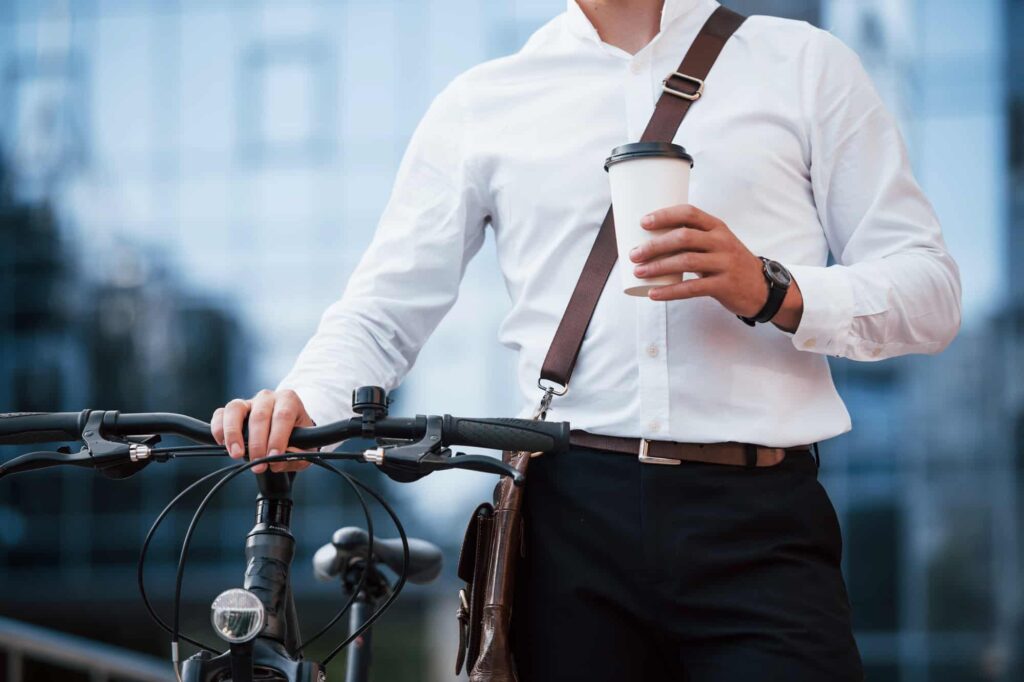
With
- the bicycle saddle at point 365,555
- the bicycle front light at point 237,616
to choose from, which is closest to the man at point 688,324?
the bicycle front light at point 237,616

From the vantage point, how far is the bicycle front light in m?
1.58

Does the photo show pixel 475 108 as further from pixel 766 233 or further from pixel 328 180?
pixel 328 180

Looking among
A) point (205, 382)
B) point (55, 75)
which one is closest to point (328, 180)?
point (205, 382)

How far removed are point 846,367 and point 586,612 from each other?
14.3 metres

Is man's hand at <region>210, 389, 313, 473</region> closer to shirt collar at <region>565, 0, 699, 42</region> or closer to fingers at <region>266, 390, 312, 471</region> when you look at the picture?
fingers at <region>266, 390, 312, 471</region>

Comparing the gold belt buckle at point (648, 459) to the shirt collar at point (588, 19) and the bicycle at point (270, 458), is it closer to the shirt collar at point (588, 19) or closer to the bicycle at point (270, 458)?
the bicycle at point (270, 458)

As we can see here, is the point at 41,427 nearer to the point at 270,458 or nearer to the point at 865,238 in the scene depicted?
the point at 270,458

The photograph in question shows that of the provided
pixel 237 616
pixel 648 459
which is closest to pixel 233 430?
pixel 237 616

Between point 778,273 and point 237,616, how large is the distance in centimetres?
98

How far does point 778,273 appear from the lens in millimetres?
2018

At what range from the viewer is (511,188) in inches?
94.4

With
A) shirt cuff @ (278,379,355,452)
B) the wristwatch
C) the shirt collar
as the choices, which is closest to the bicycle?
shirt cuff @ (278,379,355,452)

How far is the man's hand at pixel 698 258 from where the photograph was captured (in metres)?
1.87

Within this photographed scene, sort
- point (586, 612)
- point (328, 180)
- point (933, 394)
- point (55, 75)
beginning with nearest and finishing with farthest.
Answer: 1. point (586, 612)
2. point (933, 394)
3. point (328, 180)
4. point (55, 75)
